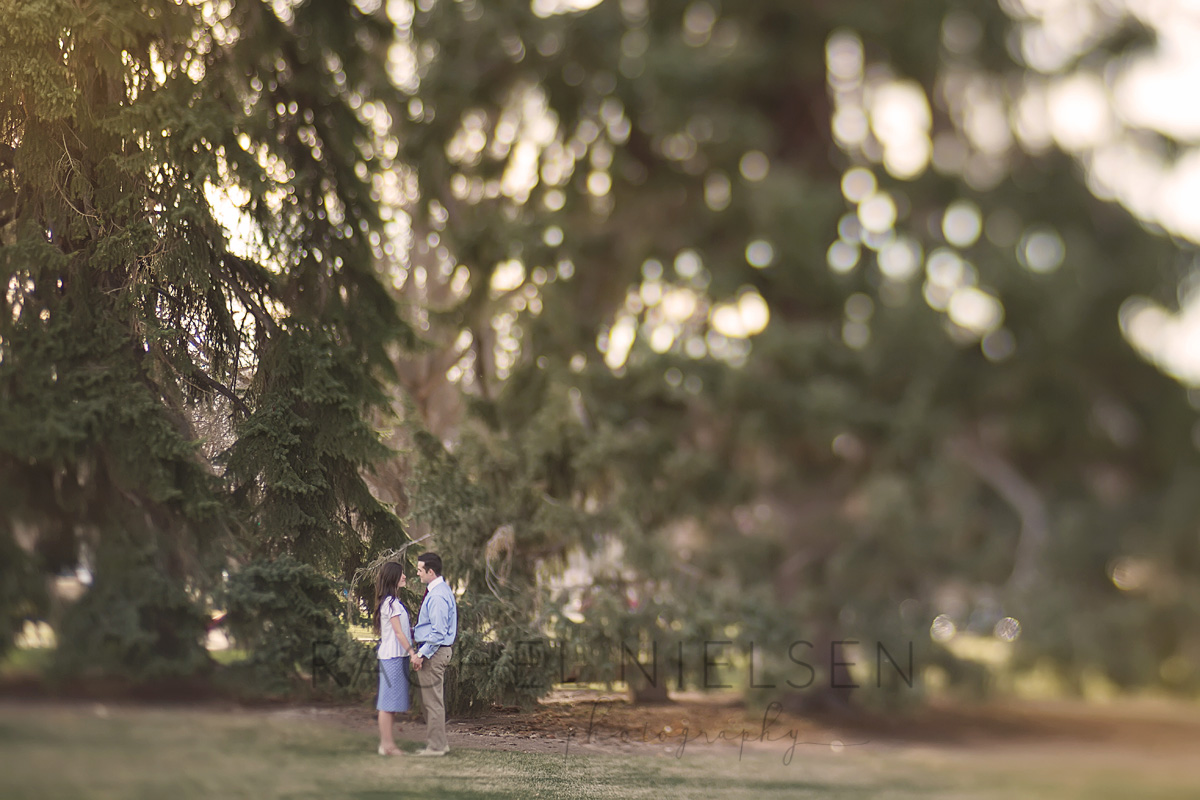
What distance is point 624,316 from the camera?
22.7 ft

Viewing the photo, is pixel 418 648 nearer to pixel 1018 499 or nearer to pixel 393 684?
pixel 393 684

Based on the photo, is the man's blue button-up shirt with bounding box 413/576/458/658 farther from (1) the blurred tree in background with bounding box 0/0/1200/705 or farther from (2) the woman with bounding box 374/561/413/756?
(1) the blurred tree in background with bounding box 0/0/1200/705

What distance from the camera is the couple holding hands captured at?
4391mm

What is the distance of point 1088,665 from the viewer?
5.33m

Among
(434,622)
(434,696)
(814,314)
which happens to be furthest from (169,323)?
(814,314)

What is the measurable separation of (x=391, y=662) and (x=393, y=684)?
113 millimetres

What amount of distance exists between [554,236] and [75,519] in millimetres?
3928

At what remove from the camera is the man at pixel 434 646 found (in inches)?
176

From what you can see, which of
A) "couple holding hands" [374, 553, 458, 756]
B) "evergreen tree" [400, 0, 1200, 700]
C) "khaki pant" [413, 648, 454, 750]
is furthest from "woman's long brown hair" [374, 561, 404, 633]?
"evergreen tree" [400, 0, 1200, 700]

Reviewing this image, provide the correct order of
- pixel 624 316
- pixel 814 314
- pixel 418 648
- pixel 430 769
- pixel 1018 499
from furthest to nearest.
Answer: pixel 624 316
pixel 814 314
pixel 1018 499
pixel 418 648
pixel 430 769

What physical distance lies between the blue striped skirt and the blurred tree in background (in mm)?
569

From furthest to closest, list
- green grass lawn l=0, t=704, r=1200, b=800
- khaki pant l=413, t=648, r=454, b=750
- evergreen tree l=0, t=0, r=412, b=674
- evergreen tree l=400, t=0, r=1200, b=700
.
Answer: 1. evergreen tree l=400, t=0, r=1200, b=700
2. khaki pant l=413, t=648, r=454, b=750
3. evergreen tree l=0, t=0, r=412, b=674
4. green grass lawn l=0, t=704, r=1200, b=800

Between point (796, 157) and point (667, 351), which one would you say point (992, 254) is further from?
point (667, 351)

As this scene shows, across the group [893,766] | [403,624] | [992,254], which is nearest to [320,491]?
[403,624]
